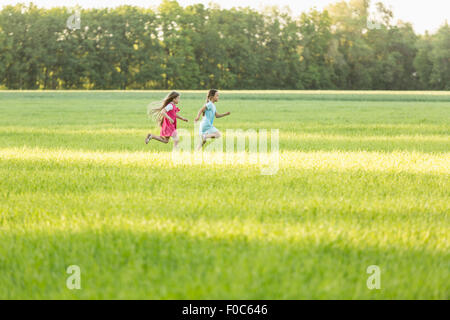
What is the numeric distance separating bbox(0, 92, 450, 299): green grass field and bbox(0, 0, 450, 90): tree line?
82.0m

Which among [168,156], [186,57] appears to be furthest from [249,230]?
[186,57]

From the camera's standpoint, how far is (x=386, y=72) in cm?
9850

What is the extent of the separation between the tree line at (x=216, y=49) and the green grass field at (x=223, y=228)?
82007 millimetres

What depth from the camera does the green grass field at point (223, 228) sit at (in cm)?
381

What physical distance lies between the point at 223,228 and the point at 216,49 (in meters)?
96.2

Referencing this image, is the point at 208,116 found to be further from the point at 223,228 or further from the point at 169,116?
the point at 223,228

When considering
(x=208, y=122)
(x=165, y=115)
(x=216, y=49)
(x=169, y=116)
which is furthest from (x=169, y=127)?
(x=216, y=49)

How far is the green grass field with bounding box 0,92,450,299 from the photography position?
3811mm

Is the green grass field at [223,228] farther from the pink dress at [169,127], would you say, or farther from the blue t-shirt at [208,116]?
the blue t-shirt at [208,116]

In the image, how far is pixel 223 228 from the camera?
16.3ft

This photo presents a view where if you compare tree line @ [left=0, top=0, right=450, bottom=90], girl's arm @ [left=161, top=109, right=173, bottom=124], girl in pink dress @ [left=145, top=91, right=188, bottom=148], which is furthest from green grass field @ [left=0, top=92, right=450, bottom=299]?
tree line @ [left=0, top=0, right=450, bottom=90]

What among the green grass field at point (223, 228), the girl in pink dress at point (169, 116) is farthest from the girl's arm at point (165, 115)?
the green grass field at point (223, 228)

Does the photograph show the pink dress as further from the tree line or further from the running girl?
the tree line
